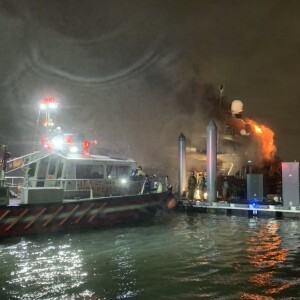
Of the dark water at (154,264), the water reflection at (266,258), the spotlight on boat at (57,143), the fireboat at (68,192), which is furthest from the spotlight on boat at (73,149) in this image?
the water reflection at (266,258)

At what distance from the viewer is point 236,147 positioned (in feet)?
123

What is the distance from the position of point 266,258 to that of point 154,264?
3053 millimetres

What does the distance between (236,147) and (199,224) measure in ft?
71.1

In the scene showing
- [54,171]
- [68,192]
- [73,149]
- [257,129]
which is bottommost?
[68,192]

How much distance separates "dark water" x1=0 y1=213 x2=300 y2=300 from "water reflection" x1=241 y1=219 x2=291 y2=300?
2 centimetres

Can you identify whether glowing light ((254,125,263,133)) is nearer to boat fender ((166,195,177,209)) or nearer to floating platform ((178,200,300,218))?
floating platform ((178,200,300,218))

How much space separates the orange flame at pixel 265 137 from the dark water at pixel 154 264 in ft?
92.6

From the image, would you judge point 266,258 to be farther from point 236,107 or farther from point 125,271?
point 236,107

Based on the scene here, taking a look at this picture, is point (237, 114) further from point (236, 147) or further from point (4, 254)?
point (4, 254)

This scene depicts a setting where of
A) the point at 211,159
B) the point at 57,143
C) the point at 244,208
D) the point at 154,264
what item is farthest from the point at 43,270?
the point at 211,159

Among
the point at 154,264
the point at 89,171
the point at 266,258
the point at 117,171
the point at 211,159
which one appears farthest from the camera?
the point at 211,159

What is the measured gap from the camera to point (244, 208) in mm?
19547

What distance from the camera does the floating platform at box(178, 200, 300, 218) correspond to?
18594mm

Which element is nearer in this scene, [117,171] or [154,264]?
[154,264]
